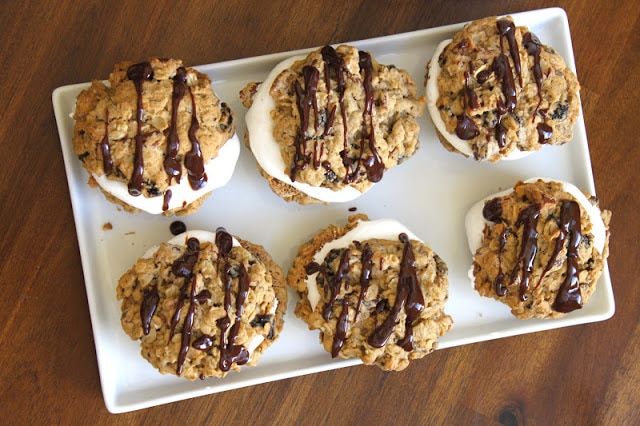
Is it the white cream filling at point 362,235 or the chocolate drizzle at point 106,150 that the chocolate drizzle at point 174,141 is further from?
the white cream filling at point 362,235

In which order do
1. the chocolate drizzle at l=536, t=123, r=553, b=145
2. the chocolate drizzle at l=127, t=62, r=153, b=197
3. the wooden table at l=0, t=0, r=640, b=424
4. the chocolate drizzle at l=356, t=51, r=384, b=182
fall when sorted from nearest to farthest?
the chocolate drizzle at l=127, t=62, r=153, b=197
the chocolate drizzle at l=356, t=51, r=384, b=182
the chocolate drizzle at l=536, t=123, r=553, b=145
the wooden table at l=0, t=0, r=640, b=424

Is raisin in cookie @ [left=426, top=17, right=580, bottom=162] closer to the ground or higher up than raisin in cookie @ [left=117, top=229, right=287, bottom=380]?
higher up

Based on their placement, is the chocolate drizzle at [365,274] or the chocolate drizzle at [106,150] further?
the chocolate drizzle at [365,274]

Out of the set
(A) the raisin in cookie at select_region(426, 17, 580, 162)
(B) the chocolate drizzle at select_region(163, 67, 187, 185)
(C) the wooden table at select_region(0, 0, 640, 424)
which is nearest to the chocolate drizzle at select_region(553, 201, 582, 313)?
(A) the raisin in cookie at select_region(426, 17, 580, 162)

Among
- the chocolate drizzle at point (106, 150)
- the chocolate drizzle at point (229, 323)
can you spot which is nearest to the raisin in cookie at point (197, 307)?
the chocolate drizzle at point (229, 323)

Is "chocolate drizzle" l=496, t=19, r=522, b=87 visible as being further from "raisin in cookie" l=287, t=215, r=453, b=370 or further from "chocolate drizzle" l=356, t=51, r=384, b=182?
"raisin in cookie" l=287, t=215, r=453, b=370

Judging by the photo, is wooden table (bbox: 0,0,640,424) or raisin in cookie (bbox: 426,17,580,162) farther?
wooden table (bbox: 0,0,640,424)

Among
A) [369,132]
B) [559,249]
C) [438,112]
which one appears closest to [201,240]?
[369,132]

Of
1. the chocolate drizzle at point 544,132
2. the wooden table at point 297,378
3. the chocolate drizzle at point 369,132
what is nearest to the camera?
Answer: the chocolate drizzle at point 369,132
